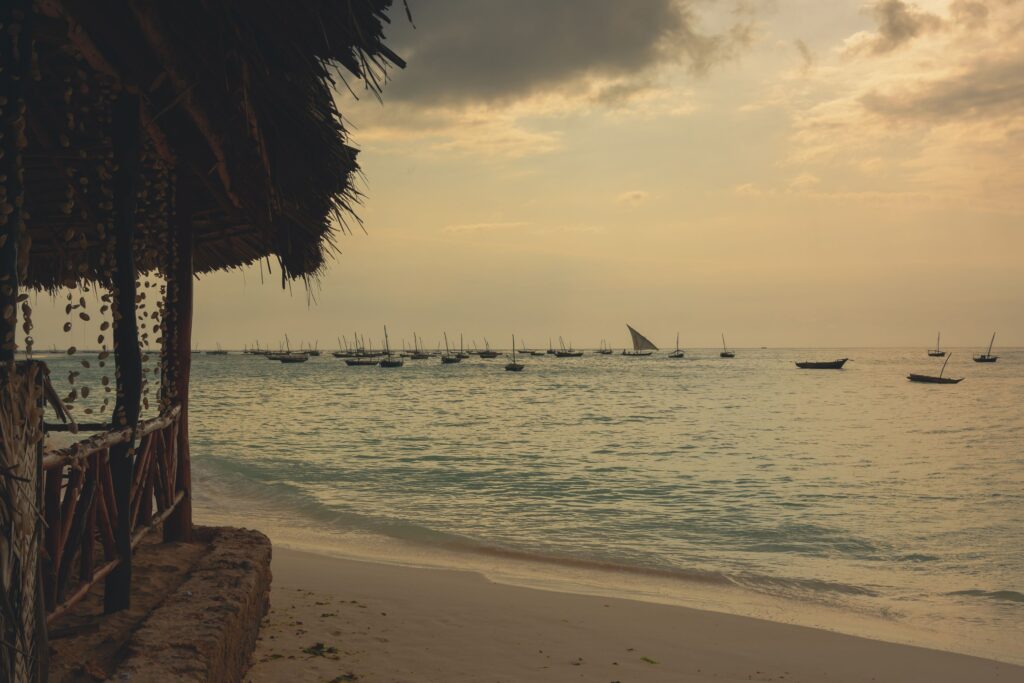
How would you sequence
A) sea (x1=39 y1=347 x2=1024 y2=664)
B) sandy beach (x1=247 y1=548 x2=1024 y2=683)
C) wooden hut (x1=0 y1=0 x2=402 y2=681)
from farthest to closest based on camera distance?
sea (x1=39 y1=347 x2=1024 y2=664) → sandy beach (x1=247 y1=548 x2=1024 y2=683) → wooden hut (x1=0 y1=0 x2=402 y2=681)

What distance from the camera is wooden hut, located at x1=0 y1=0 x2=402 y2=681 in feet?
9.67

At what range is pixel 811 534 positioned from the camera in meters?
13.3

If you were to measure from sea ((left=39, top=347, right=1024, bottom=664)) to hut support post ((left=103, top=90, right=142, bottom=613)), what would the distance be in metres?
5.50

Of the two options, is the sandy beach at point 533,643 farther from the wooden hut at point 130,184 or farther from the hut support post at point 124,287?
the wooden hut at point 130,184

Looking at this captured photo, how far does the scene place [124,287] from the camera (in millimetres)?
4766

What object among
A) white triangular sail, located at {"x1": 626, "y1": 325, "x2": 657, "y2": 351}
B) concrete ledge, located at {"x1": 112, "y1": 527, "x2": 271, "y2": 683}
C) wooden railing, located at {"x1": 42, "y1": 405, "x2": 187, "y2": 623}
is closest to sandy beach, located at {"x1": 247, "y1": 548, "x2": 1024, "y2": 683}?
concrete ledge, located at {"x1": 112, "y1": 527, "x2": 271, "y2": 683}

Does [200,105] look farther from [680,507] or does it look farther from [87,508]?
[680,507]

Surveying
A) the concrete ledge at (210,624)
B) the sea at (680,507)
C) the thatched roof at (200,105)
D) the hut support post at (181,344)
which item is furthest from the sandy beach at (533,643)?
the thatched roof at (200,105)

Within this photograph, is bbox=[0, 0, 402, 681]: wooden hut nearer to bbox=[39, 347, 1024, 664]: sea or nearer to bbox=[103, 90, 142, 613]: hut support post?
bbox=[103, 90, 142, 613]: hut support post

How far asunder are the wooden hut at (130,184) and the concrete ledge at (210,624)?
412 millimetres

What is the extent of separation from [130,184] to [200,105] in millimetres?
652

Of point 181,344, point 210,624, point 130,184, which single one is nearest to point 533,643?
point 210,624

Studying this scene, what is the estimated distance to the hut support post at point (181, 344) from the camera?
639 cm

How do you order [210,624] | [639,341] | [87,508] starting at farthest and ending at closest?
[639,341] < [210,624] < [87,508]
